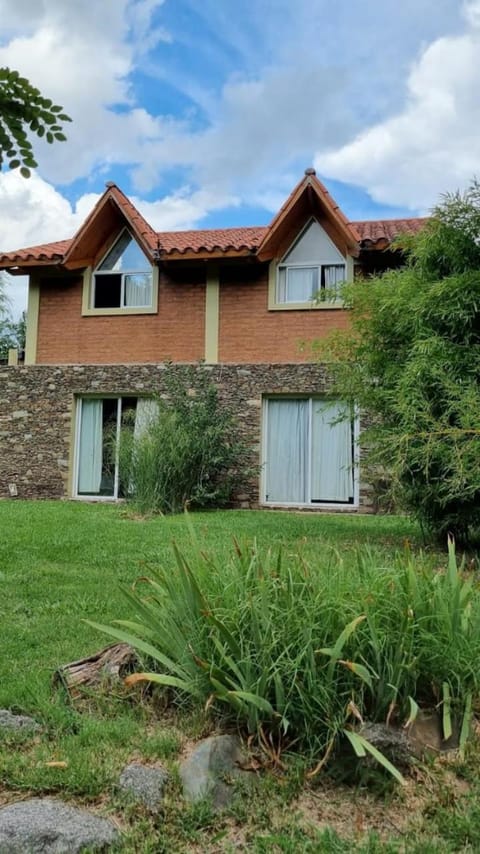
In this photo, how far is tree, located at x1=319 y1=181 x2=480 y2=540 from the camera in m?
6.22

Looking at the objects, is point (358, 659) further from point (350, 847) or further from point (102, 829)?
point (102, 829)

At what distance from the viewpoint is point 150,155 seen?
14547 millimetres

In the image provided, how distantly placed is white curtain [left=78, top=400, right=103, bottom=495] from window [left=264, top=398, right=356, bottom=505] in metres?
3.47

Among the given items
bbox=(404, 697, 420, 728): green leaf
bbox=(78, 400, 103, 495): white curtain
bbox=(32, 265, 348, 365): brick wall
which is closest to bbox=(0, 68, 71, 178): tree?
bbox=(404, 697, 420, 728): green leaf

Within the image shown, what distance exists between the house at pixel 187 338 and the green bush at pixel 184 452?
0.36 metres

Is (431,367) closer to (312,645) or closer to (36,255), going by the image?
(312,645)

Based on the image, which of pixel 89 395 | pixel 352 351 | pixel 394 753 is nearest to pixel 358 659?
pixel 394 753

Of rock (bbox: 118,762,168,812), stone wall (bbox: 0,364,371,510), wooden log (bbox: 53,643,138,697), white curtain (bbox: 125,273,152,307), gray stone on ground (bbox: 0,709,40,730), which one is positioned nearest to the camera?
rock (bbox: 118,762,168,812)

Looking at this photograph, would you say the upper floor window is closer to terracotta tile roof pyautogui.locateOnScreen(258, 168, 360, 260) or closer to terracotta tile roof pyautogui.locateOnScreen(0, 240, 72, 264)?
terracotta tile roof pyautogui.locateOnScreen(258, 168, 360, 260)

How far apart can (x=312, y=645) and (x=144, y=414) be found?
9722mm

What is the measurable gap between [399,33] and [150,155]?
24.3 ft

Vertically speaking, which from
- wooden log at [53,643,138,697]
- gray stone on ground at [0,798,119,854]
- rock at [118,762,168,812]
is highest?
wooden log at [53,643,138,697]

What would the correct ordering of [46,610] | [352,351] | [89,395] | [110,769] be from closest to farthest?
1. [110,769]
2. [46,610]
3. [352,351]
4. [89,395]

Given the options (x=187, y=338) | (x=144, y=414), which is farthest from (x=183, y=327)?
(x=144, y=414)
